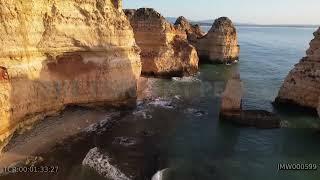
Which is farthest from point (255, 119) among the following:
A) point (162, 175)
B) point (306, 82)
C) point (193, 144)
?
point (162, 175)

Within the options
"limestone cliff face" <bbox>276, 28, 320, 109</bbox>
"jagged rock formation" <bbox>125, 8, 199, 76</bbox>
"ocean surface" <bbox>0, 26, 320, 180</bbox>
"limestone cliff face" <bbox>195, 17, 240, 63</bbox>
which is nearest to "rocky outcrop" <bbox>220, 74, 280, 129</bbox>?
"ocean surface" <bbox>0, 26, 320, 180</bbox>

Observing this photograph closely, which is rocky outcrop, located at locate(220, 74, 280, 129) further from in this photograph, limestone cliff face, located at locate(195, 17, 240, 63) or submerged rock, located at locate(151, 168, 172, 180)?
limestone cliff face, located at locate(195, 17, 240, 63)

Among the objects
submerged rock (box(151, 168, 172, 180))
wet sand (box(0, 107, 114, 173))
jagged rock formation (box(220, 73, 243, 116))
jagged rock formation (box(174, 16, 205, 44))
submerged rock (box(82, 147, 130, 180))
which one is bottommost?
submerged rock (box(151, 168, 172, 180))

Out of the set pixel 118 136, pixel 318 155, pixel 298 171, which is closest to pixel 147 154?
pixel 118 136

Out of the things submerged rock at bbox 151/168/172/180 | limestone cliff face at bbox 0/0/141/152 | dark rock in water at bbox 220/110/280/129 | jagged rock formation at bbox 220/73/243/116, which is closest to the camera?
submerged rock at bbox 151/168/172/180

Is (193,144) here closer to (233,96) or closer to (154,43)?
(233,96)

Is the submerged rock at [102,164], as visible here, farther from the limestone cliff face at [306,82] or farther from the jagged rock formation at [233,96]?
the limestone cliff face at [306,82]
